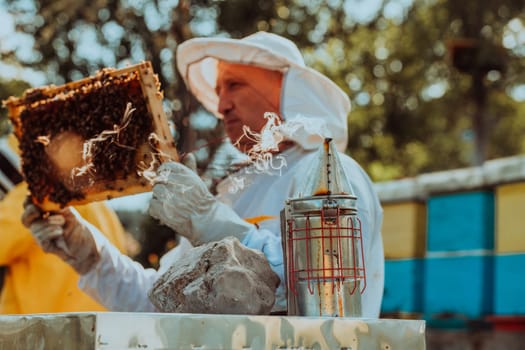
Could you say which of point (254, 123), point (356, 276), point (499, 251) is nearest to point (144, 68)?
point (254, 123)

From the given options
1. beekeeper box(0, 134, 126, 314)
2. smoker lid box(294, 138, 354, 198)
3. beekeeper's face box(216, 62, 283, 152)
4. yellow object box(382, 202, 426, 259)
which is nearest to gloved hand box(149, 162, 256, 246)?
smoker lid box(294, 138, 354, 198)

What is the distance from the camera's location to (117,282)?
324 centimetres

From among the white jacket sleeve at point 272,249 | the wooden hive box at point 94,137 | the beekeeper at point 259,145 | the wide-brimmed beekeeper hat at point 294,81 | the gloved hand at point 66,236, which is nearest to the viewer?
the white jacket sleeve at point 272,249

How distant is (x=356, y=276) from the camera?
2250 mm

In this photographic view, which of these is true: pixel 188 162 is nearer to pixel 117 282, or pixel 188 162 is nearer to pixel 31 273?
pixel 117 282

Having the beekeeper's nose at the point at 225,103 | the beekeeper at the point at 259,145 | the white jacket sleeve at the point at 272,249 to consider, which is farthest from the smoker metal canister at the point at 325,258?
the beekeeper's nose at the point at 225,103

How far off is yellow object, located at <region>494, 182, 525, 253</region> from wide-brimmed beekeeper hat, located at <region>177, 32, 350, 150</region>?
179 inches

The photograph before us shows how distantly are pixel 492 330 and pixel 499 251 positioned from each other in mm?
690

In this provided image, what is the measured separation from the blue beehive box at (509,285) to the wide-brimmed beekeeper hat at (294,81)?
4469 millimetres

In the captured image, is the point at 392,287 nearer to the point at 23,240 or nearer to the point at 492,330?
the point at 492,330

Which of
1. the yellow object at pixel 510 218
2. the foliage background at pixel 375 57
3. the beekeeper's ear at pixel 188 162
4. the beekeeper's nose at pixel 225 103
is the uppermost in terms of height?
the foliage background at pixel 375 57

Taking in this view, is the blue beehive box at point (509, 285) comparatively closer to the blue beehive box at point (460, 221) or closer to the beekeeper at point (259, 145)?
the blue beehive box at point (460, 221)

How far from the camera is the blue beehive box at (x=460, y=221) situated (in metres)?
7.83

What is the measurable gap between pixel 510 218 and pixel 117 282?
5130 millimetres
